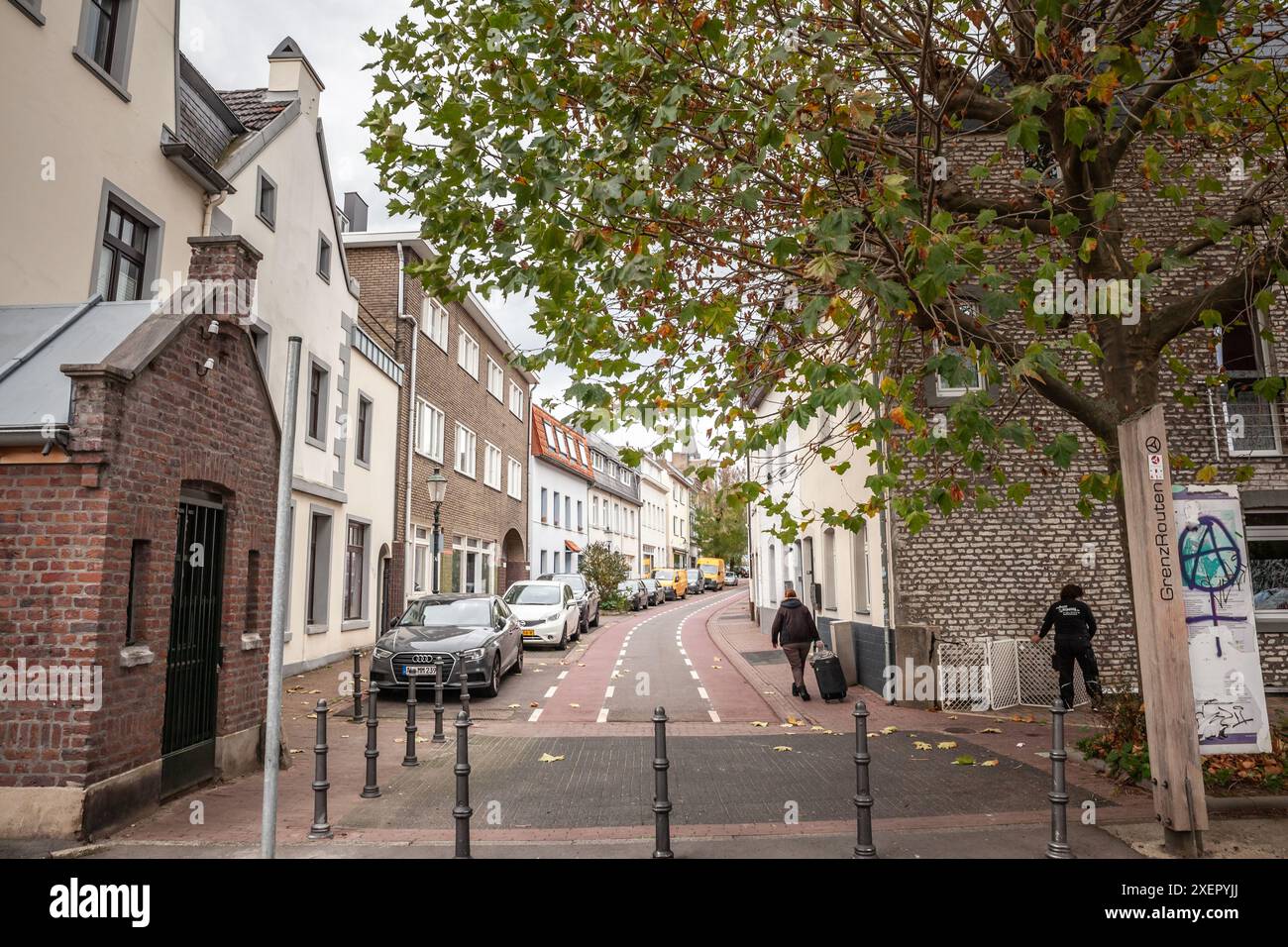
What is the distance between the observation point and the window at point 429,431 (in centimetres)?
2290

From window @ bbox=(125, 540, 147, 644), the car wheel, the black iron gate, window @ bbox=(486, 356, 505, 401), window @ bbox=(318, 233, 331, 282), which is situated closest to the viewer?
window @ bbox=(125, 540, 147, 644)

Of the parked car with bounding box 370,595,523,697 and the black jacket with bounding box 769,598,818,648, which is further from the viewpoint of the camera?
the black jacket with bounding box 769,598,818,648

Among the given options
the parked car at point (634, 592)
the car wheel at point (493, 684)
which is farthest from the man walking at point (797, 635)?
the parked car at point (634, 592)

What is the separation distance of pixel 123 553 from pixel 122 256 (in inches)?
265

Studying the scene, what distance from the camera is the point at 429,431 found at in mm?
23828

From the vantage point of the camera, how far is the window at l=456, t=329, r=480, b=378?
2695 centimetres

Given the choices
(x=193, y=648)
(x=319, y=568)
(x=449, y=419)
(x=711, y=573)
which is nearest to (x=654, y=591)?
(x=449, y=419)

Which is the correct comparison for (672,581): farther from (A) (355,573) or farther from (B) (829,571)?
(A) (355,573)

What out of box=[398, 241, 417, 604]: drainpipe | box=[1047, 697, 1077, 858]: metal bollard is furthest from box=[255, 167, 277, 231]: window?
box=[1047, 697, 1077, 858]: metal bollard

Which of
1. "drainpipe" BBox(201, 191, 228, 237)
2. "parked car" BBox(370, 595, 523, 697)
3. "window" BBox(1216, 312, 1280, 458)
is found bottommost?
"parked car" BBox(370, 595, 523, 697)

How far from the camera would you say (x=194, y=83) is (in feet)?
45.1

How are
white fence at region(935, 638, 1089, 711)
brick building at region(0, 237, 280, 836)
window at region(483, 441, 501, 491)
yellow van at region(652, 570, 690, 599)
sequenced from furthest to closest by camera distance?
yellow van at region(652, 570, 690, 599)
window at region(483, 441, 501, 491)
white fence at region(935, 638, 1089, 711)
brick building at region(0, 237, 280, 836)

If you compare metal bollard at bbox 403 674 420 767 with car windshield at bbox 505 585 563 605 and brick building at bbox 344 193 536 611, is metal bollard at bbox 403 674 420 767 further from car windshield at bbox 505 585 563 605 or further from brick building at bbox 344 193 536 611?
car windshield at bbox 505 585 563 605

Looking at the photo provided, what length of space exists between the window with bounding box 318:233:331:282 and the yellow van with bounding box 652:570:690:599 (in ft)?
113
